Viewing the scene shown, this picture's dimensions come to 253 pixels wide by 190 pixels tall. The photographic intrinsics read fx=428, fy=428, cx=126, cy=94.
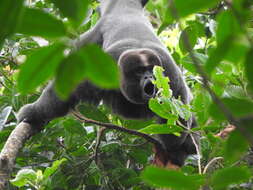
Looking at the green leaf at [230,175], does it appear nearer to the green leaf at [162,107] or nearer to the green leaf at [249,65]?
the green leaf at [249,65]

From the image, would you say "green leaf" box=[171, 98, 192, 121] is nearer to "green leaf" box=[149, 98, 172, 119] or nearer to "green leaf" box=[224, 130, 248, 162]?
"green leaf" box=[149, 98, 172, 119]

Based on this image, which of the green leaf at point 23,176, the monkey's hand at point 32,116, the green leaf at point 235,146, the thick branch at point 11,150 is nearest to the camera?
the green leaf at point 235,146

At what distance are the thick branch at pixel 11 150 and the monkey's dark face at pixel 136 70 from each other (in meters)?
0.90

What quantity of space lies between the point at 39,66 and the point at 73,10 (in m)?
0.10

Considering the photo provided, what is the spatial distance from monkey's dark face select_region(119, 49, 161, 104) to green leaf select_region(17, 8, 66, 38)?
9.00 ft

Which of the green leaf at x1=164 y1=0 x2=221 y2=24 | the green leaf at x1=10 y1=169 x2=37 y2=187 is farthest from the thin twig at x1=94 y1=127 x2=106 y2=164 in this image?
the green leaf at x1=164 y1=0 x2=221 y2=24

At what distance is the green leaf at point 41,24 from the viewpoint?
1.73 feet

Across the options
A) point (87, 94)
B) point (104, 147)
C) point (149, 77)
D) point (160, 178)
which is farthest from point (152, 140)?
point (160, 178)

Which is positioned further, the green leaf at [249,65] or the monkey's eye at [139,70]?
the monkey's eye at [139,70]

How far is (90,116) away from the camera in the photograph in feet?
9.26

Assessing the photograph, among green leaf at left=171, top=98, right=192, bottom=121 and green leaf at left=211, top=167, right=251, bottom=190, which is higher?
green leaf at left=211, top=167, right=251, bottom=190

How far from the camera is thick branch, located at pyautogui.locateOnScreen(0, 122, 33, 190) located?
7.07ft

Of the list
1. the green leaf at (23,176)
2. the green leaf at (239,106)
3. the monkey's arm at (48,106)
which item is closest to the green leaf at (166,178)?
the green leaf at (239,106)

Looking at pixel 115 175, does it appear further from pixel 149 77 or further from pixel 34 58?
pixel 34 58
